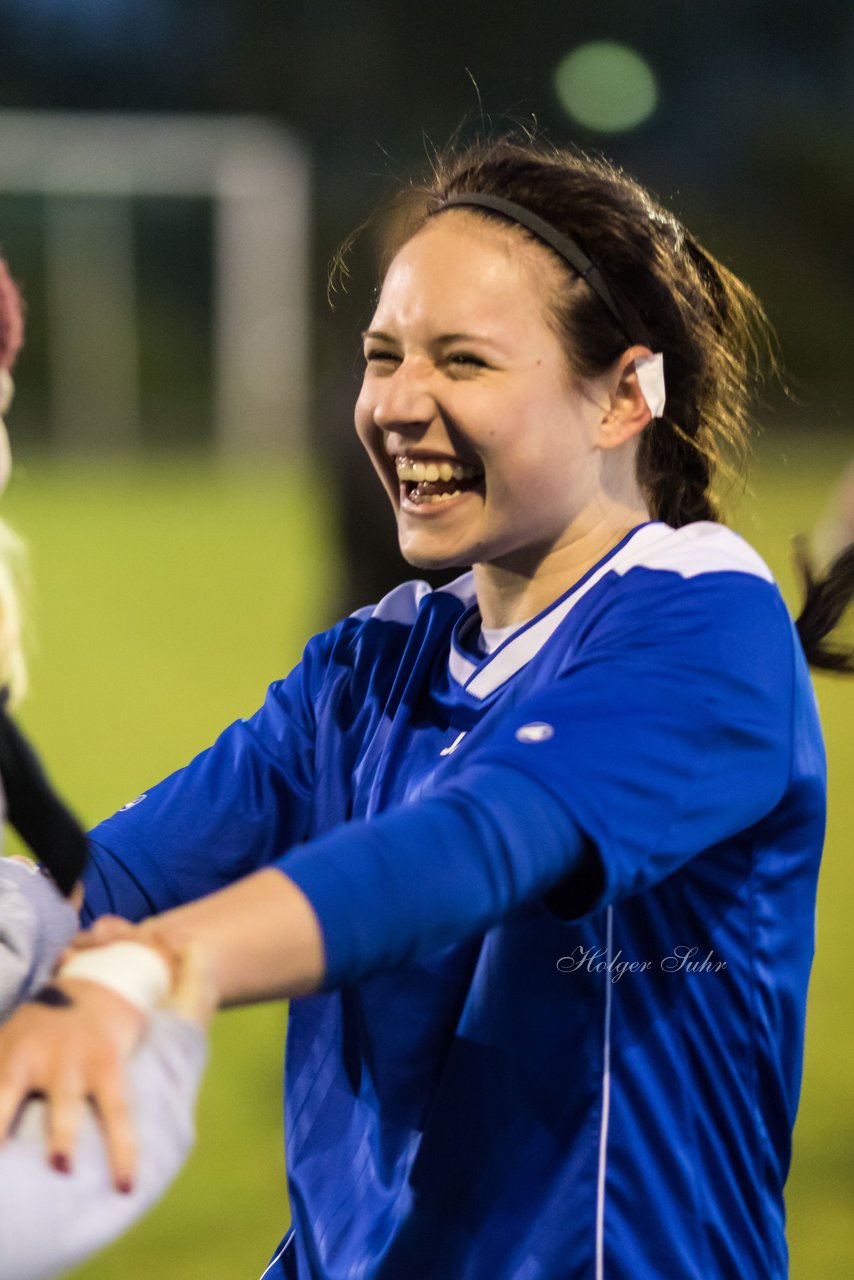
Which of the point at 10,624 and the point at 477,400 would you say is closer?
the point at 10,624

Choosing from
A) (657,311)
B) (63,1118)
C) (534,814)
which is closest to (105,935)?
(63,1118)

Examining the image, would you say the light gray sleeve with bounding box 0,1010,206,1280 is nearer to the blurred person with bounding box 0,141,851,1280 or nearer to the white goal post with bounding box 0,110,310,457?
the blurred person with bounding box 0,141,851,1280

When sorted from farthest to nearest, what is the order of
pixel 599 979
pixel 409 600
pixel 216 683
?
pixel 216 683, pixel 409 600, pixel 599 979

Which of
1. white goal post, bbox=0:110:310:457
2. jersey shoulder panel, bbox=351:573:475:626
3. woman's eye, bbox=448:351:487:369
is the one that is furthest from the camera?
white goal post, bbox=0:110:310:457

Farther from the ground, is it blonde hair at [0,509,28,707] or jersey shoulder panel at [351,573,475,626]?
blonde hair at [0,509,28,707]

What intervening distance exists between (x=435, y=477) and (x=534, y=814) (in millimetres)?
676

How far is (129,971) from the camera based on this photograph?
107 cm

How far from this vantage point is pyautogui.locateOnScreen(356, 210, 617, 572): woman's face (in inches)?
70.5

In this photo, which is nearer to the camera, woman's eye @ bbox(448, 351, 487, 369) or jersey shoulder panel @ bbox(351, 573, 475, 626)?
woman's eye @ bbox(448, 351, 487, 369)

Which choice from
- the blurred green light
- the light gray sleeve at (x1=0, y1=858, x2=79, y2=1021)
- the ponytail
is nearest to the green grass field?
the ponytail

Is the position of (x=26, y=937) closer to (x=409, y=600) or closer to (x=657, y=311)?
(x=409, y=600)

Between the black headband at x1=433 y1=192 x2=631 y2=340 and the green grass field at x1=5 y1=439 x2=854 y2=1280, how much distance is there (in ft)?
1.88

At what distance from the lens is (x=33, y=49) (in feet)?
84.8

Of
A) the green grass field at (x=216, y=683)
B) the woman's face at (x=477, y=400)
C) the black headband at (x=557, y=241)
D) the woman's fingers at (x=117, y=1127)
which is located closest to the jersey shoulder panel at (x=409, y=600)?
the woman's face at (x=477, y=400)
